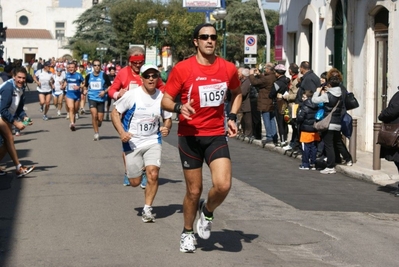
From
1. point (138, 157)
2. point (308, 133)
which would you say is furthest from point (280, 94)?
point (138, 157)

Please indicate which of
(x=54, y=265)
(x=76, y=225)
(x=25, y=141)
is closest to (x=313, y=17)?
(x=25, y=141)

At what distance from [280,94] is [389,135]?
243 inches

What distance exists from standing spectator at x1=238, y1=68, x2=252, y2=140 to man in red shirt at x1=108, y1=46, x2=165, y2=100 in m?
8.55

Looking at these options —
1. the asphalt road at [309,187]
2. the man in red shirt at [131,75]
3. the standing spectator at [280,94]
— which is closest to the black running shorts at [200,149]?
the asphalt road at [309,187]

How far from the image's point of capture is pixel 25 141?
20.1 metres

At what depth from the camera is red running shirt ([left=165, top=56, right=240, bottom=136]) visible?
7.44 m

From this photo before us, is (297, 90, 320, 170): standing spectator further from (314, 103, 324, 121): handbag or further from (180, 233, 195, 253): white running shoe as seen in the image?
(180, 233, 195, 253): white running shoe

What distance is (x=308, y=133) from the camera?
15.2m

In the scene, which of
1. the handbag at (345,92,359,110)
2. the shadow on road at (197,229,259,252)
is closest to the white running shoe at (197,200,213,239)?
the shadow on road at (197,229,259,252)

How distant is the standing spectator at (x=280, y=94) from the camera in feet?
58.3

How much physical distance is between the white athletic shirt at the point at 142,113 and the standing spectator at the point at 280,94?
798 cm

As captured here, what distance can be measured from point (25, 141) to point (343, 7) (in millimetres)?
8303

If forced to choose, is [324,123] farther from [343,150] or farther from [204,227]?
[204,227]

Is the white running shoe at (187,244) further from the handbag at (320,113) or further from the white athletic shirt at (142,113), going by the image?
the handbag at (320,113)
